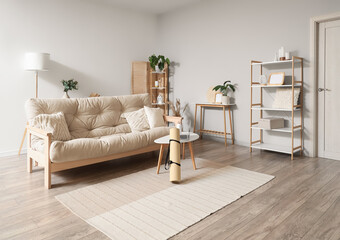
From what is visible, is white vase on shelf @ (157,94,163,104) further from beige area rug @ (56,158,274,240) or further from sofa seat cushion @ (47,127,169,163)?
beige area rug @ (56,158,274,240)

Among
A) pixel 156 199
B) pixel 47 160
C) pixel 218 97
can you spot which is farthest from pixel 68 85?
pixel 156 199

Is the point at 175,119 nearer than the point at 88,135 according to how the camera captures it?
No

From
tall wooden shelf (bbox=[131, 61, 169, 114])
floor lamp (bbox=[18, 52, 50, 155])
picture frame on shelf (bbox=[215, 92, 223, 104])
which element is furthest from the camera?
tall wooden shelf (bbox=[131, 61, 169, 114])

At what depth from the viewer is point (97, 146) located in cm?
296

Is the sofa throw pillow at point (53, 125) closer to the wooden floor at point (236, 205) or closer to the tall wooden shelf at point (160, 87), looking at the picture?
the wooden floor at point (236, 205)

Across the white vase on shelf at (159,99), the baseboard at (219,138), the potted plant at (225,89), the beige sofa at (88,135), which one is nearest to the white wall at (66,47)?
the white vase on shelf at (159,99)

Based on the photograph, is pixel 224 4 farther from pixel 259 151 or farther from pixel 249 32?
pixel 259 151

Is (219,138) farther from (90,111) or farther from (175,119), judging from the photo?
(90,111)

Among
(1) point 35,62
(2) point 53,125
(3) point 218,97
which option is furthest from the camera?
(3) point 218,97

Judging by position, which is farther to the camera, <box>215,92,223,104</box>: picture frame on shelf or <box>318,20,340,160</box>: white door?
<box>215,92,223,104</box>: picture frame on shelf

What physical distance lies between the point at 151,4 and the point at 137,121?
270cm

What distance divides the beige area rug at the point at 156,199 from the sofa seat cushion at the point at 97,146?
33 cm

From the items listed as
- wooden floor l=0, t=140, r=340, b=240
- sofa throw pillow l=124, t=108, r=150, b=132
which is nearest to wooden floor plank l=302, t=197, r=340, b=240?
wooden floor l=0, t=140, r=340, b=240

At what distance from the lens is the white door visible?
3639 millimetres
